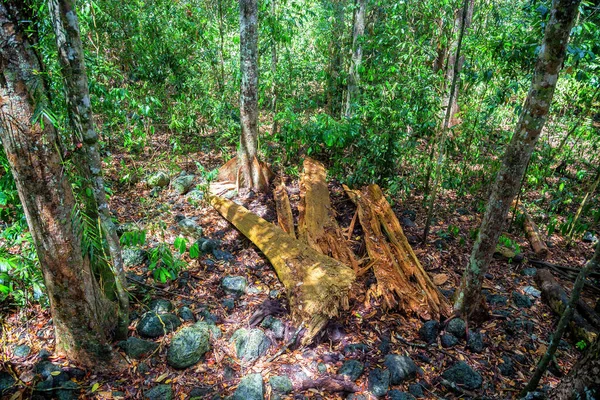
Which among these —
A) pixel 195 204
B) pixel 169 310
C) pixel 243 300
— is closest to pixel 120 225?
pixel 195 204

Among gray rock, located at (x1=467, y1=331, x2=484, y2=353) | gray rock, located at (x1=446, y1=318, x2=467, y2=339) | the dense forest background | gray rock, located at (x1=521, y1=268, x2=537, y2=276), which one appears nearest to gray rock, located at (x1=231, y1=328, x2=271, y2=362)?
the dense forest background

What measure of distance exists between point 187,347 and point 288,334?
1045mm

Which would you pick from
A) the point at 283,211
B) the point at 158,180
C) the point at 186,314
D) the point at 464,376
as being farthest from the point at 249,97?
the point at 464,376

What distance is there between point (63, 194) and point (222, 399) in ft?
7.29

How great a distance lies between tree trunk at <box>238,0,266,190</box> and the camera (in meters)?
5.98

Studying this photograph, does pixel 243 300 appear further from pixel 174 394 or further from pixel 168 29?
pixel 168 29

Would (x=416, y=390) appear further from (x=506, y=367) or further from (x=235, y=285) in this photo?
(x=235, y=285)

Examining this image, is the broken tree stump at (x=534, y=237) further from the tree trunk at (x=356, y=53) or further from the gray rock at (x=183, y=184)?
the gray rock at (x=183, y=184)

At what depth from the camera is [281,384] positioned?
10.7ft

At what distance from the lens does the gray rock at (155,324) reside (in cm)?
365

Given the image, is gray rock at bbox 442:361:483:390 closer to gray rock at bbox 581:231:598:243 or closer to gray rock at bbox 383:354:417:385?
gray rock at bbox 383:354:417:385

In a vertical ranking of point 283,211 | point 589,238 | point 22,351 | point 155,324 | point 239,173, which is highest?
point 239,173

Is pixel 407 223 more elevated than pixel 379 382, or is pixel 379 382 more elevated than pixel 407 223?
pixel 407 223

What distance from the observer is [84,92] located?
2.74 metres
